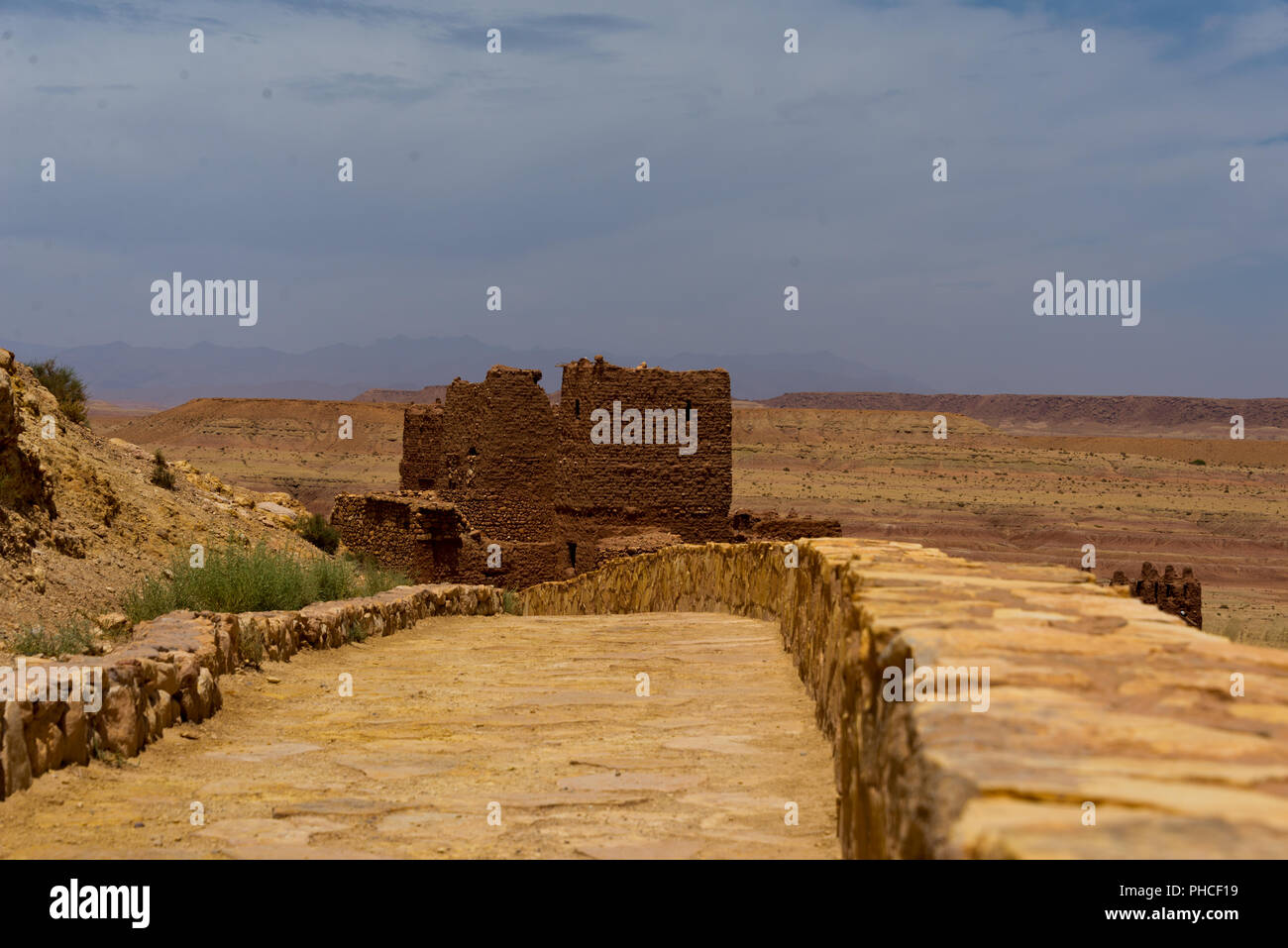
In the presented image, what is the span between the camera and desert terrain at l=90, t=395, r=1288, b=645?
4075 cm

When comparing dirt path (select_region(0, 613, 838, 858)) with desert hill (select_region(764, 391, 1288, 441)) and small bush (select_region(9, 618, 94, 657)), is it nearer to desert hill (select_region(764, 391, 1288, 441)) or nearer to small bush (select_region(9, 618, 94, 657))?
small bush (select_region(9, 618, 94, 657))

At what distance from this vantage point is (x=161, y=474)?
604 inches

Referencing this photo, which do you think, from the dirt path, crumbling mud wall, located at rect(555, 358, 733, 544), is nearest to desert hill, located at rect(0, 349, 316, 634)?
the dirt path

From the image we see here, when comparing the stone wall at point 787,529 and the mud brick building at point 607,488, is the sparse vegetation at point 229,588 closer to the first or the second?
the mud brick building at point 607,488

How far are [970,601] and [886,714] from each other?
0.91 meters

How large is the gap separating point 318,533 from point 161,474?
5861 millimetres

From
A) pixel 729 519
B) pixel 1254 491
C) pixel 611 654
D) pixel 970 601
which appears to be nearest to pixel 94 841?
pixel 970 601

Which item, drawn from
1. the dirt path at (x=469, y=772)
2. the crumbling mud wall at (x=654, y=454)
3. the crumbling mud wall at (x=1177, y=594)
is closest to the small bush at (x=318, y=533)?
the crumbling mud wall at (x=654, y=454)

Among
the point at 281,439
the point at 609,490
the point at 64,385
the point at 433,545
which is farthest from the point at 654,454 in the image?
the point at 281,439

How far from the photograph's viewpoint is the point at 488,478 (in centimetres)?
2492

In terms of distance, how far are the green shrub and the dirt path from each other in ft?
30.1

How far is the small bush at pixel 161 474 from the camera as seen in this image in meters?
15.2

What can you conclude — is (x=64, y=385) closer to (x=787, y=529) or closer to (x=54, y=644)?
(x=54, y=644)
